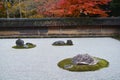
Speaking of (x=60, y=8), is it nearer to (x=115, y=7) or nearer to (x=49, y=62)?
(x=115, y=7)

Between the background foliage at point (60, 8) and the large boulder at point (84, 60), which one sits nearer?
the large boulder at point (84, 60)

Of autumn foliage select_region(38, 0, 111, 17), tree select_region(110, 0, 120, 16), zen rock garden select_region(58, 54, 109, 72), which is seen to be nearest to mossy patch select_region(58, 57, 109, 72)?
zen rock garden select_region(58, 54, 109, 72)

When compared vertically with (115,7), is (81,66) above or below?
below

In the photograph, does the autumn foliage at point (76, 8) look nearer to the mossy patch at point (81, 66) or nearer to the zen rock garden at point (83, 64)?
the mossy patch at point (81, 66)

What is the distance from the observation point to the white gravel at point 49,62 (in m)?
10.9

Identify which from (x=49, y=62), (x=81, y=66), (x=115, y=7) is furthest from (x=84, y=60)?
(x=115, y=7)

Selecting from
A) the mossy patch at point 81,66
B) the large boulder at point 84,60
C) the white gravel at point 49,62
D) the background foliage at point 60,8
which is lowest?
the white gravel at point 49,62

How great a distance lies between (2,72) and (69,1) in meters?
12.9

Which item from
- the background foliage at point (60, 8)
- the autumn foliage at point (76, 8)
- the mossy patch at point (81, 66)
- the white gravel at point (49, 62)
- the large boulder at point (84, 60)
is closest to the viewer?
the white gravel at point (49, 62)

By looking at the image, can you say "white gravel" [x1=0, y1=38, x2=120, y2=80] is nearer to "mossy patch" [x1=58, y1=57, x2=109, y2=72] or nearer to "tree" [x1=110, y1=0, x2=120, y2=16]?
"mossy patch" [x1=58, y1=57, x2=109, y2=72]

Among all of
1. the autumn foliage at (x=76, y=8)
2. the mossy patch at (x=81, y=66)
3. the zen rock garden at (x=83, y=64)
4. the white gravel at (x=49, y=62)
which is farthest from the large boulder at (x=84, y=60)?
the autumn foliage at (x=76, y=8)

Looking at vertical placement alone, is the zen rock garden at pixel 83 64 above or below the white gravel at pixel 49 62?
above

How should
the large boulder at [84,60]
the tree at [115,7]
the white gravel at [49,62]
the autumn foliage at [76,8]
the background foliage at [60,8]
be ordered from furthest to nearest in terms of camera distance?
the tree at [115,7] → the background foliage at [60,8] → the autumn foliage at [76,8] → the large boulder at [84,60] → the white gravel at [49,62]

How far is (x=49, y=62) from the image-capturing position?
13414 mm
